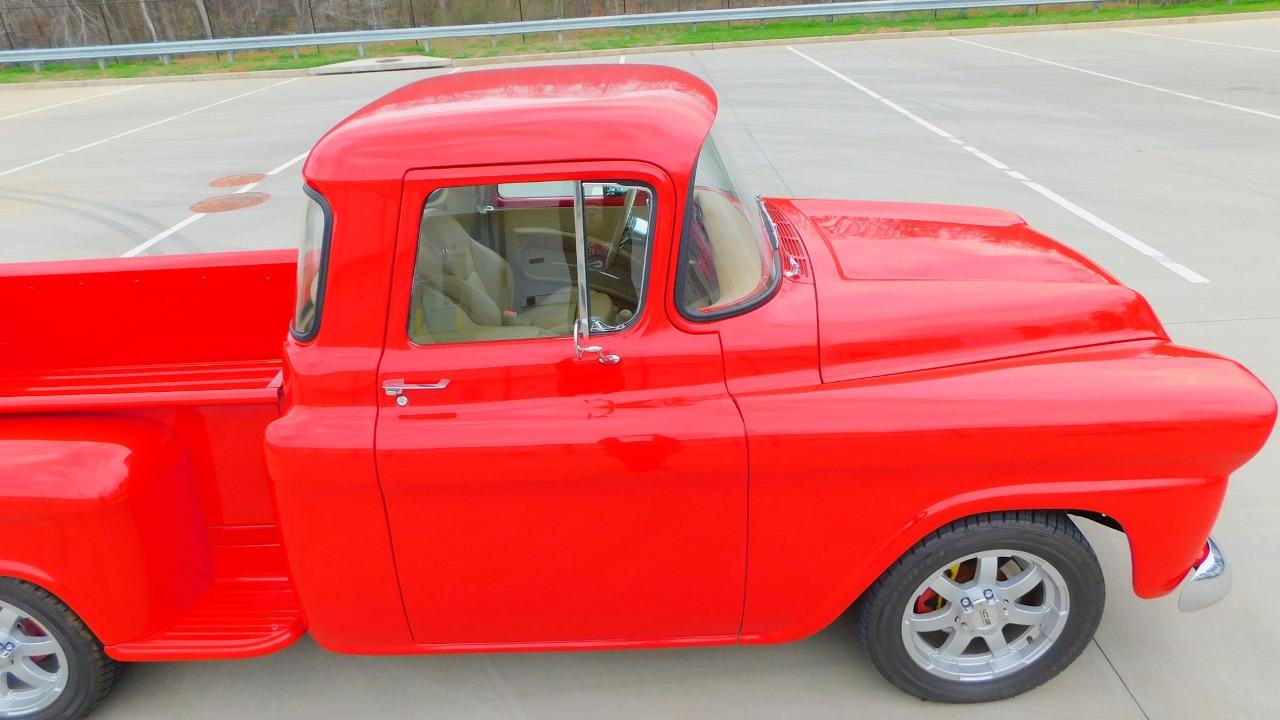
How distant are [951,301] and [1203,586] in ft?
3.89

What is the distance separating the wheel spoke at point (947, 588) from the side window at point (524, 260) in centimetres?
129

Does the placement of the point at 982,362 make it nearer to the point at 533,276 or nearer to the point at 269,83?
the point at 533,276

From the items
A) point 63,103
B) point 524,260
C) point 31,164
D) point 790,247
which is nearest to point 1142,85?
point 790,247

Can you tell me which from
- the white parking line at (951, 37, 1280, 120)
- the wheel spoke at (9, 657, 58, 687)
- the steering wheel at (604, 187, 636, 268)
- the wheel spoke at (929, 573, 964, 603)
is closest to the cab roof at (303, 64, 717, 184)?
the steering wheel at (604, 187, 636, 268)

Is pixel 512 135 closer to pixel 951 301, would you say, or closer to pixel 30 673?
pixel 951 301

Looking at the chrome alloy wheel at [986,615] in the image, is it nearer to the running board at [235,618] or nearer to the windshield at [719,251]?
the windshield at [719,251]

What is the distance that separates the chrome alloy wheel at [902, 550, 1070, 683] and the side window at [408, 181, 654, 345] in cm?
136

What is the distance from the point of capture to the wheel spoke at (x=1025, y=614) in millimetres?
2764

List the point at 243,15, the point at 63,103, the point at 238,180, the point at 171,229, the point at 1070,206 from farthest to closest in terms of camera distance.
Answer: the point at 243,15
the point at 63,103
the point at 238,180
the point at 171,229
the point at 1070,206

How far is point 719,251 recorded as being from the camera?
2.60 m

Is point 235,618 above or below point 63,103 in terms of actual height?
above

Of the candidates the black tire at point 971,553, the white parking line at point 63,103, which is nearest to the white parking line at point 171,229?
the black tire at point 971,553

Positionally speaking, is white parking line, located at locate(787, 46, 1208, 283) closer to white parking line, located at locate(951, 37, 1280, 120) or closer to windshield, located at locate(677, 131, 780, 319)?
white parking line, located at locate(951, 37, 1280, 120)

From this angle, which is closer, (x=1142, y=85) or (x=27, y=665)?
(x=27, y=665)
